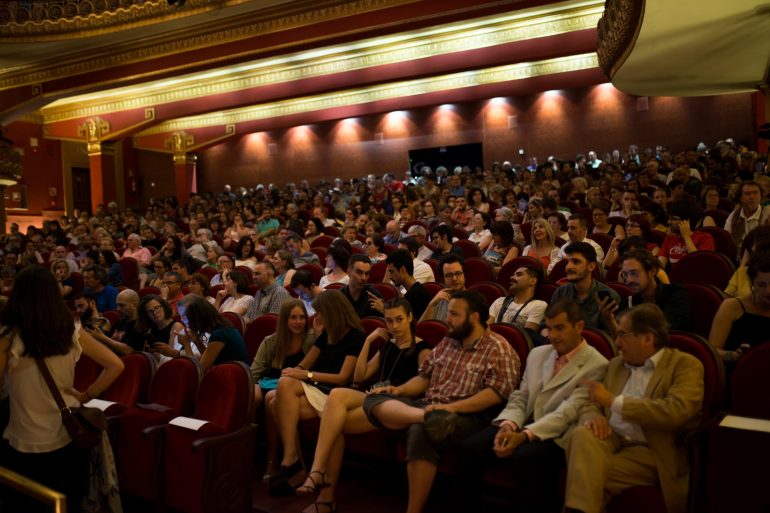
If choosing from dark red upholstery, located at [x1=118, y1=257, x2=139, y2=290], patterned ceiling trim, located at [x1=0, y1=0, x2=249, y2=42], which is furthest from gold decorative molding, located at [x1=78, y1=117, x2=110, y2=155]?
dark red upholstery, located at [x1=118, y1=257, x2=139, y2=290]

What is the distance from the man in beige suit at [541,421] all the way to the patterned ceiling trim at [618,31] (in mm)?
2514

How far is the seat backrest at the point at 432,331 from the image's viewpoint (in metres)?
2.79

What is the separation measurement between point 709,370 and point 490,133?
9.37 metres

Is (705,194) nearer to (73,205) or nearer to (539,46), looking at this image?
(539,46)

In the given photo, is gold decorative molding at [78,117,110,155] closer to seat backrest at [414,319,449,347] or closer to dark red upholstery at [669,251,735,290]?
seat backrest at [414,319,449,347]

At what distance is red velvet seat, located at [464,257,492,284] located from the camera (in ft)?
12.8

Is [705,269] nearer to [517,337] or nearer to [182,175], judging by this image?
[517,337]

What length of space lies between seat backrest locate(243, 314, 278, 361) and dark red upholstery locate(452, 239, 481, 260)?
1493 mm

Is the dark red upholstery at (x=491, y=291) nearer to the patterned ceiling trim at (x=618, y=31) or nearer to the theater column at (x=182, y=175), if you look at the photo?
the patterned ceiling trim at (x=618, y=31)

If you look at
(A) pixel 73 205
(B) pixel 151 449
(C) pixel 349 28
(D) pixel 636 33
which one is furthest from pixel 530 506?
(A) pixel 73 205

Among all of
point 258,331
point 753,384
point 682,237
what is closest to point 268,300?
point 258,331

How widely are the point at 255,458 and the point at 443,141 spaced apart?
29.3ft

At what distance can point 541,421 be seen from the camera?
6.84 ft

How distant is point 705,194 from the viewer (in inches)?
182
